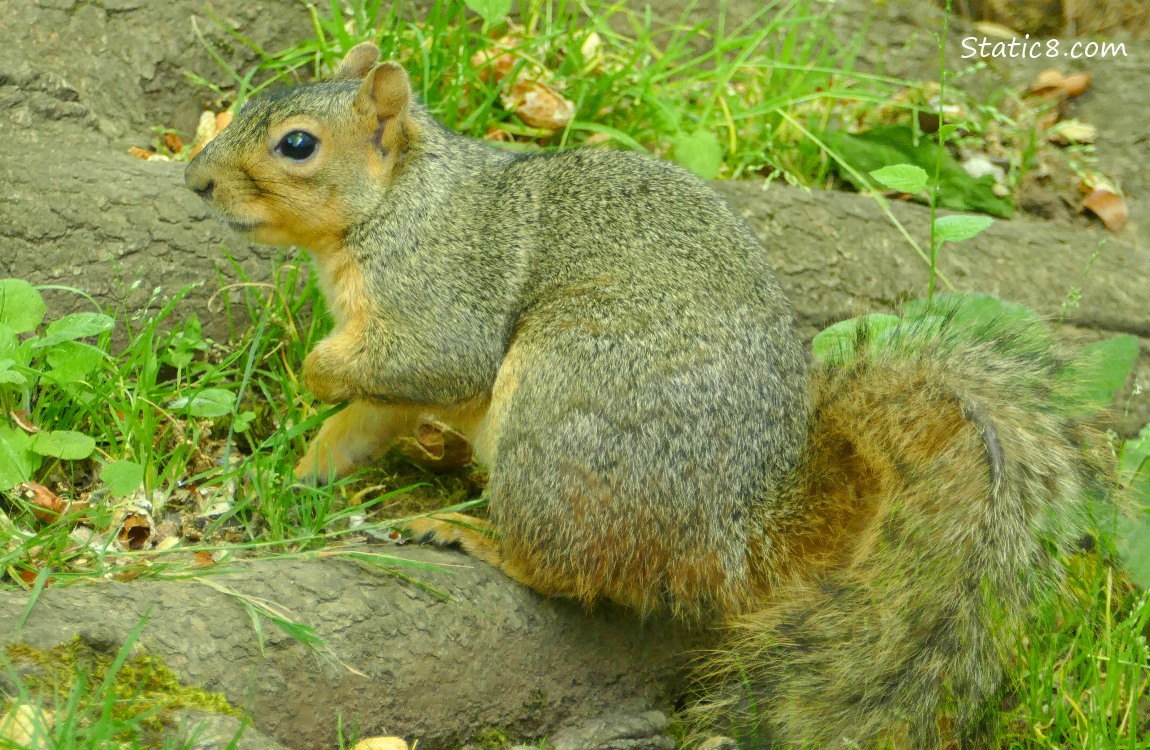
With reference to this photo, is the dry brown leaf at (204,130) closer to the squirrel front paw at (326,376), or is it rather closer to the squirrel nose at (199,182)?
the squirrel nose at (199,182)

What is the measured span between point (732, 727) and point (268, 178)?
1871 millimetres

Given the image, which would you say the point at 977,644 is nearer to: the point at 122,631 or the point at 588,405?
the point at 588,405

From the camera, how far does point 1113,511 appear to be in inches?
115

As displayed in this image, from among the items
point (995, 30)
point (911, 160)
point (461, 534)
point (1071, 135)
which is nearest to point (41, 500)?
point (461, 534)

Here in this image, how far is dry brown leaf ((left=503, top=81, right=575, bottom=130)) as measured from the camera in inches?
178

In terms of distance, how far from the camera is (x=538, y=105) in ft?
14.8

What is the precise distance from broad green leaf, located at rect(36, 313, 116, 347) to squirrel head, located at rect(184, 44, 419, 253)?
0.44m

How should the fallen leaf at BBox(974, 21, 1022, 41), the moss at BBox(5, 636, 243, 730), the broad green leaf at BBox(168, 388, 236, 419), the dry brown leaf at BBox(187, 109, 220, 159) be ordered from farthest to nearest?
the fallen leaf at BBox(974, 21, 1022, 41)
the dry brown leaf at BBox(187, 109, 220, 159)
the broad green leaf at BBox(168, 388, 236, 419)
the moss at BBox(5, 636, 243, 730)

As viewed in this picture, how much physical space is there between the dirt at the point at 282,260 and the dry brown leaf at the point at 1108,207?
0.05 m

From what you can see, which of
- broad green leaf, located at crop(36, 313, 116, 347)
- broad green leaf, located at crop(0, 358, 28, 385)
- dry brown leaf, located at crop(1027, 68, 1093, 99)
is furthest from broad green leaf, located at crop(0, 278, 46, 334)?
dry brown leaf, located at crop(1027, 68, 1093, 99)

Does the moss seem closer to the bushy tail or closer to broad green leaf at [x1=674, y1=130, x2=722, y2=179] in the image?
the bushy tail

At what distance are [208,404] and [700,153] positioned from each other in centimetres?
202

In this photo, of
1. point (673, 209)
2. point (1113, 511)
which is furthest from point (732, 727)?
point (673, 209)

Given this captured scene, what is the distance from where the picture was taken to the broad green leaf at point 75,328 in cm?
309
